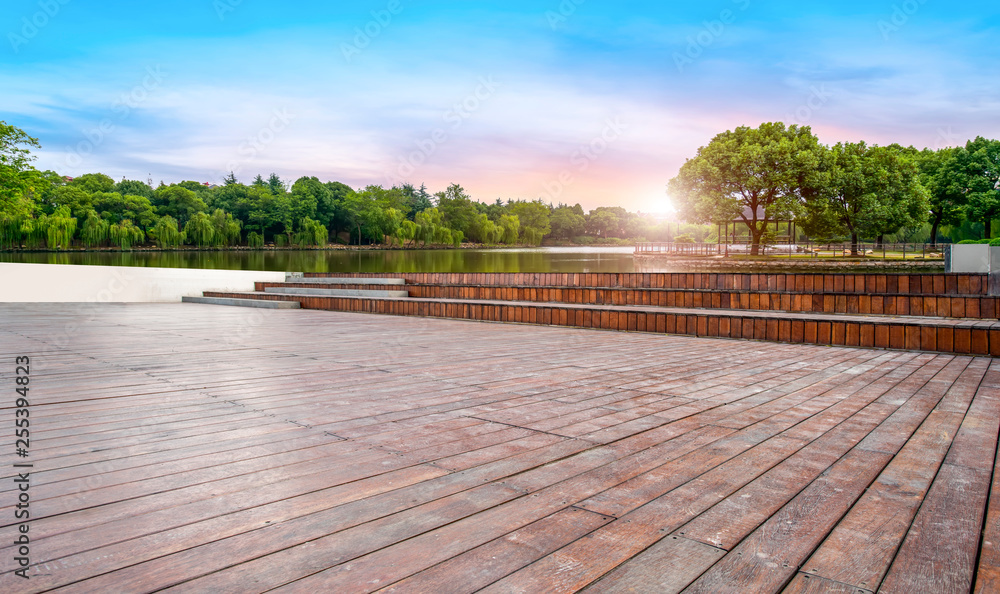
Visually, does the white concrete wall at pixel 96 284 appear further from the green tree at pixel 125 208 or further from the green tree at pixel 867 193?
the green tree at pixel 125 208

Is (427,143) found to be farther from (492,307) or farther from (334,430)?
(334,430)

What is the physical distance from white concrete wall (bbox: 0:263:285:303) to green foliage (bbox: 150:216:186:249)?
46.9 metres

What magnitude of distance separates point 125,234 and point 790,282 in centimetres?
5783

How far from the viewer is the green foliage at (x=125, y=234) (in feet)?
164

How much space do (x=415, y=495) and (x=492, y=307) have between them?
5.34 meters

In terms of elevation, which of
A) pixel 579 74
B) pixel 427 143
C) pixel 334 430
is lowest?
pixel 334 430

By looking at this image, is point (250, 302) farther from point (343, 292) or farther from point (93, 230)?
point (93, 230)

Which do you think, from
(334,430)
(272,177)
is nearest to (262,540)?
(334,430)

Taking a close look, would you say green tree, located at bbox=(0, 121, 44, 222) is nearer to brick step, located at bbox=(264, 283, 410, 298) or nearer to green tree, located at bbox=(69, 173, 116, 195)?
brick step, located at bbox=(264, 283, 410, 298)

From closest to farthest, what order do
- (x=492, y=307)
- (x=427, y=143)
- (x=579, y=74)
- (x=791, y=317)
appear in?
(x=791, y=317) → (x=492, y=307) → (x=427, y=143) → (x=579, y=74)

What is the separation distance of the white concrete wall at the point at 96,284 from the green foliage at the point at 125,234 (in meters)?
48.2

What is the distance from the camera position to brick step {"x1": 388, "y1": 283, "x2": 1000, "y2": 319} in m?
5.26

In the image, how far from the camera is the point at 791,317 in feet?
16.6

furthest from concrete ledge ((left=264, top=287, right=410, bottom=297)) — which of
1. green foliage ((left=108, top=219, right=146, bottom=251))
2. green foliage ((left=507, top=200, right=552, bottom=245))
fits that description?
green foliage ((left=507, top=200, right=552, bottom=245))
